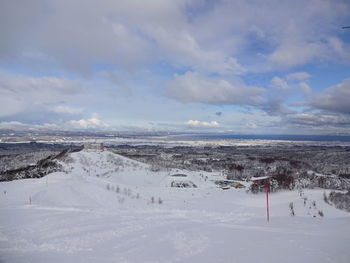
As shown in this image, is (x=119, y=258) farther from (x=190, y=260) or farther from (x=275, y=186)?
(x=275, y=186)

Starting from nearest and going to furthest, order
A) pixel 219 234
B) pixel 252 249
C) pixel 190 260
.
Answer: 1. pixel 190 260
2. pixel 252 249
3. pixel 219 234

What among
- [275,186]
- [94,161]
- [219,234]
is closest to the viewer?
[219,234]

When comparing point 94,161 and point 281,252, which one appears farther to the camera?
point 94,161

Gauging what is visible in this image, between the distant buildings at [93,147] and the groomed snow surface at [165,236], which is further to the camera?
the distant buildings at [93,147]

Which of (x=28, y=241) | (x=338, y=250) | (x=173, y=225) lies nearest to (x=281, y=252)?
(x=338, y=250)

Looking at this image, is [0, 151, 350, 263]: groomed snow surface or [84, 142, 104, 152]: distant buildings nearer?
[0, 151, 350, 263]: groomed snow surface

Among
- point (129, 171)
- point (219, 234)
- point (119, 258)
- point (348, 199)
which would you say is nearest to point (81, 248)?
point (119, 258)

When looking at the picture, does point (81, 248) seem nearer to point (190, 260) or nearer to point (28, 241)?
point (28, 241)

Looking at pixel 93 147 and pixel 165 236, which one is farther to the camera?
pixel 93 147

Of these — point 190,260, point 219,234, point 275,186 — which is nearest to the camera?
point 190,260
